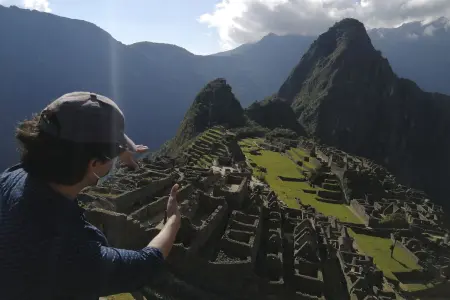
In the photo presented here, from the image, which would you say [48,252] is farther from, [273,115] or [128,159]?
[273,115]

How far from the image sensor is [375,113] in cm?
15662

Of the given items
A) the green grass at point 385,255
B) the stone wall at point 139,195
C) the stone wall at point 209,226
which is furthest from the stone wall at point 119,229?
the green grass at point 385,255

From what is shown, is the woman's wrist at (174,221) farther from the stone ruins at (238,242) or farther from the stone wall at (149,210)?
the stone wall at (149,210)

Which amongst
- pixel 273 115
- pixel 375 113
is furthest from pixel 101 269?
pixel 375 113

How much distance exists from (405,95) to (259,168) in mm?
127794

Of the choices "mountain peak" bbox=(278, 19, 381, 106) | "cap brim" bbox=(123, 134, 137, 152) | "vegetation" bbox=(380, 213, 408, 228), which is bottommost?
"vegetation" bbox=(380, 213, 408, 228)

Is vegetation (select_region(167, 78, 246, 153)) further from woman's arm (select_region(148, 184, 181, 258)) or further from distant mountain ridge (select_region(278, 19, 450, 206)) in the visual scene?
woman's arm (select_region(148, 184, 181, 258))

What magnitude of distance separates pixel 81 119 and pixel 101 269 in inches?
31.7

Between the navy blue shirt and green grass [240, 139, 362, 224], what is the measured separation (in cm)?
3998

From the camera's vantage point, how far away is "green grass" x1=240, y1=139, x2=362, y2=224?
146 ft

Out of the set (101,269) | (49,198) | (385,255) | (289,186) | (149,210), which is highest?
(49,198)

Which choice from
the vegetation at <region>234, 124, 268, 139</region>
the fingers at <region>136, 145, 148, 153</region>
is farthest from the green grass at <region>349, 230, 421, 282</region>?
the vegetation at <region>234, 124, 268, 139</region>

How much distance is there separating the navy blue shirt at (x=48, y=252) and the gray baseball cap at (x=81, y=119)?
1.00ft

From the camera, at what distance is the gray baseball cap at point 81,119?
212cm
